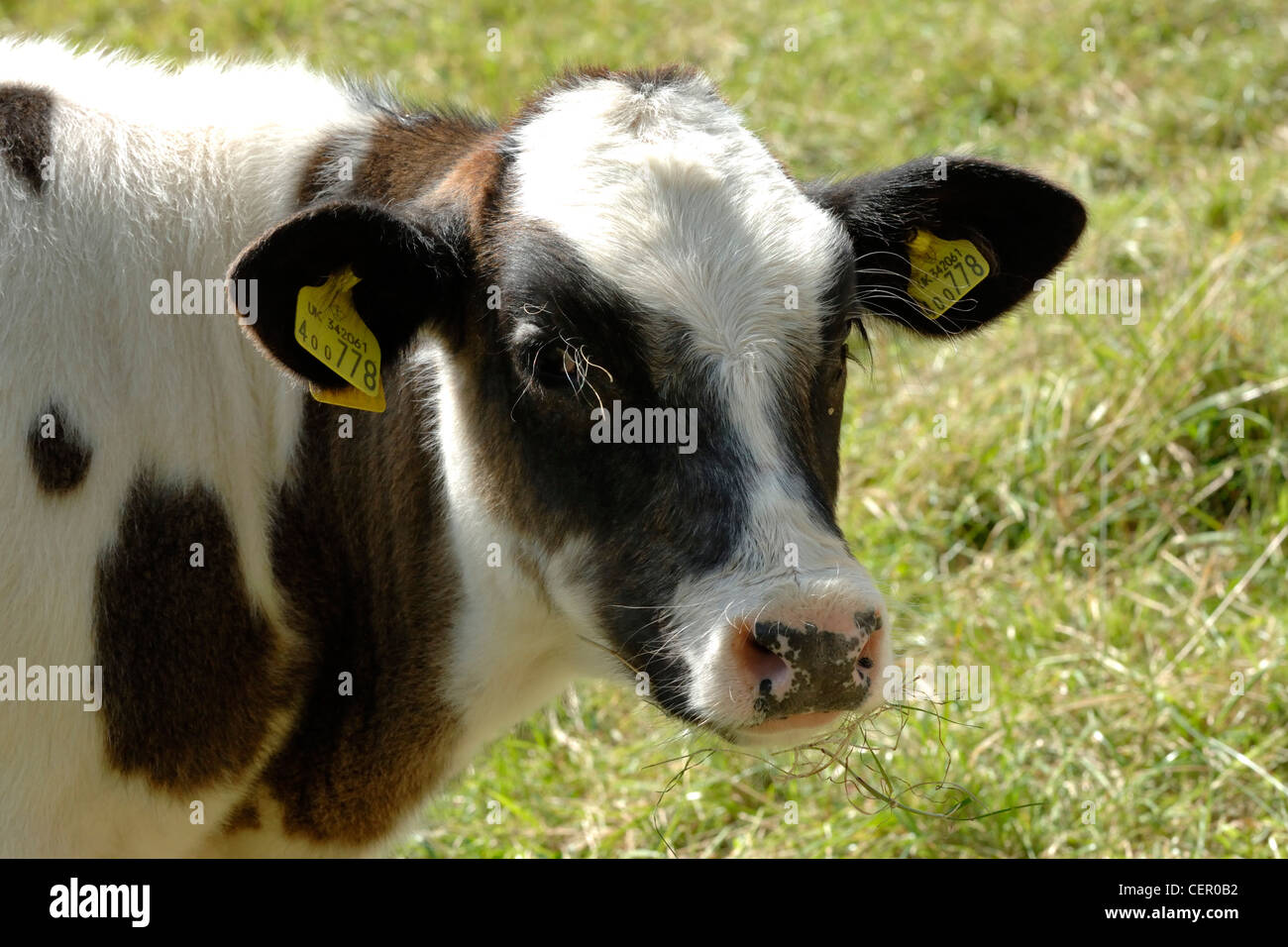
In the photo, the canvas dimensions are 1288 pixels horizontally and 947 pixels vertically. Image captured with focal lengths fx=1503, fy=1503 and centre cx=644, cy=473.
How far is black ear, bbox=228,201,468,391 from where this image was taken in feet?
11.0

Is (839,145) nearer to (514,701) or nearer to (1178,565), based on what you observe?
(1178,565)

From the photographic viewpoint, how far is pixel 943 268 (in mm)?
4266

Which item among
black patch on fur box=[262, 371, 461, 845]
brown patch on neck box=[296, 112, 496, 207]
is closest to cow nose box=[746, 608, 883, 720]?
black patch on fur box=[262, 371, 461, 845]

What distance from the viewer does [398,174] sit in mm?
4023

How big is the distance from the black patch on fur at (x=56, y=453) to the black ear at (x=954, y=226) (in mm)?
1996

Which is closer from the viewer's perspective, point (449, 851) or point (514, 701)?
point (514, 701)

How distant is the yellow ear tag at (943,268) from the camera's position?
4.23 m

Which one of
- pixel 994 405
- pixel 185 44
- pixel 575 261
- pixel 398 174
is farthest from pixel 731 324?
pixel 185 44

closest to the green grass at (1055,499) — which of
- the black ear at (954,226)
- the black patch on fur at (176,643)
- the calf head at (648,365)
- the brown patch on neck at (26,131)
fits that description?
the black ear at (954,226)

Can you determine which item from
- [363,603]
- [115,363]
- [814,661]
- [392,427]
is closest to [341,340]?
[392,427]

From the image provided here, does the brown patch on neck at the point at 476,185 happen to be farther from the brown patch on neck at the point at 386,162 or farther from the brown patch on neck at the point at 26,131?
the brown patch on neck at the point at 26,131

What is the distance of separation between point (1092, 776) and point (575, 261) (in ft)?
9.93

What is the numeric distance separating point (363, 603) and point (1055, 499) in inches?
143

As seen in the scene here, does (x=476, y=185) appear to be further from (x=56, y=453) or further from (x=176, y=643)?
(x=176, y=643)
